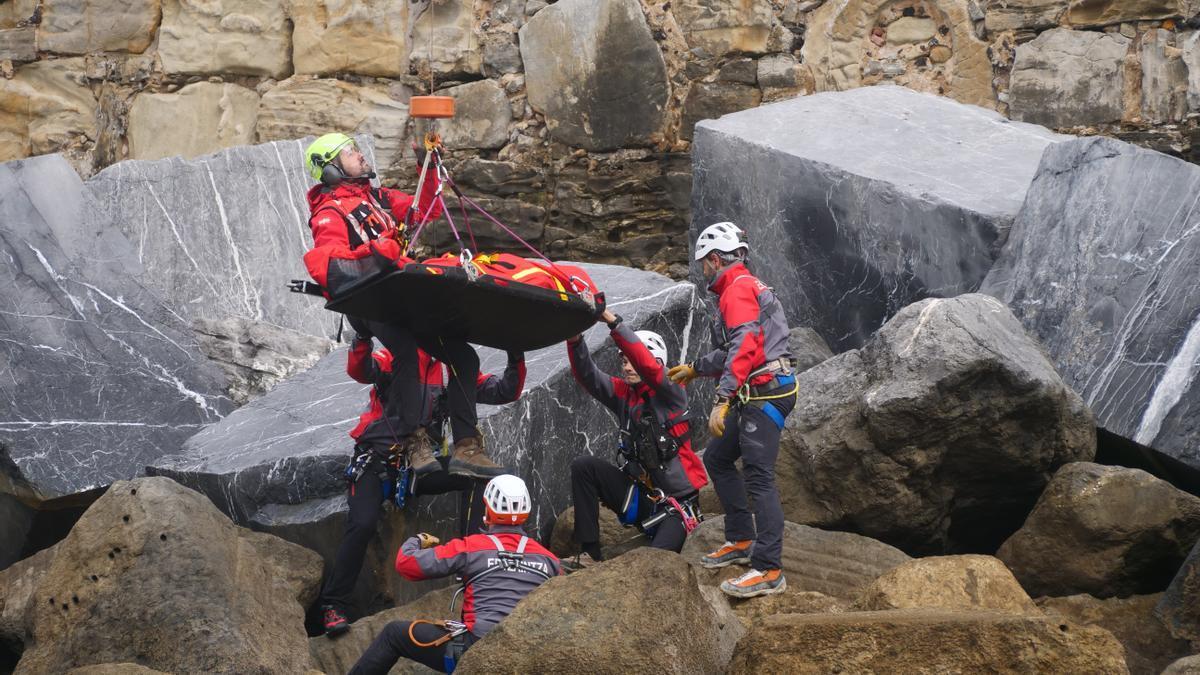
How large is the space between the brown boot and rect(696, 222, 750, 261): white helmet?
52.8 inches

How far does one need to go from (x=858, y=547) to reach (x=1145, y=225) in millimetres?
2343

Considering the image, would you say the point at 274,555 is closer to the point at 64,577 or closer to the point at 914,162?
the point at 64,577

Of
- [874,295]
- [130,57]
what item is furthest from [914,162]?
[130,57]

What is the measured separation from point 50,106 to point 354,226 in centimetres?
665

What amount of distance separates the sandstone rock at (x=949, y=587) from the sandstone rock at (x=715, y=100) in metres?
5.33

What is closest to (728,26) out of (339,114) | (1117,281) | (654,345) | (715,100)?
(715,100)

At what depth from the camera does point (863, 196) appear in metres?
8.12

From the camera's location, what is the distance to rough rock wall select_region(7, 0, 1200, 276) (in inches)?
368

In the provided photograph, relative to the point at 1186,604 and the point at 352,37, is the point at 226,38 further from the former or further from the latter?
the point at 1186,604

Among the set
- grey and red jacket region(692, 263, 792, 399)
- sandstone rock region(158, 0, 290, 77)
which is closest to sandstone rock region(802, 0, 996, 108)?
sandstone rock region(158, 0, 290, 77)

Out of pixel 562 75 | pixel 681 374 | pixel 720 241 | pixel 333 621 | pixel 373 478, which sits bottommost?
pixel 333 621

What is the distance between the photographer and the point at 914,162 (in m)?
8.38

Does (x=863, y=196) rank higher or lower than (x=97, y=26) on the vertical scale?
lower

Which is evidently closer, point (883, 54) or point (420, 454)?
point (420, 454)
